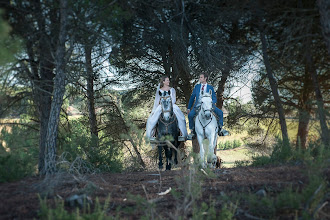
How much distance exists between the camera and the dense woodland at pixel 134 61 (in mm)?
7398

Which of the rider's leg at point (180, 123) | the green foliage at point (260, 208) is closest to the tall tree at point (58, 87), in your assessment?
the rider's leg at point (180, 123)

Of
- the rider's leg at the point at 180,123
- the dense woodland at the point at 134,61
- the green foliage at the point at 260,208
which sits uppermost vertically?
the dense woodland at the point at 134,61

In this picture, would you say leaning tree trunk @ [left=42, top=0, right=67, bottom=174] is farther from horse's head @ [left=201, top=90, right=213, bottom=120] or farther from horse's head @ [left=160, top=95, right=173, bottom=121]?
horse's head @ [left=201, top=90, right=213, bottom=120]

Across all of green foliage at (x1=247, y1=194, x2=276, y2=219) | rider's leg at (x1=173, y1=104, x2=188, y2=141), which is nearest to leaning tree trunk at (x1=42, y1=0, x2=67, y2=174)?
rider's leg at (x1=173, y1=104, x2=188, y2=141)

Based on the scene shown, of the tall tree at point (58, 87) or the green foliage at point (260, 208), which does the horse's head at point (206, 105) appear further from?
the green foliage at point (260, 208)

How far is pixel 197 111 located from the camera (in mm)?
9039

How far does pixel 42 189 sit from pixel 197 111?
5110 millimetres

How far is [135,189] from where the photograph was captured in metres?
5.67

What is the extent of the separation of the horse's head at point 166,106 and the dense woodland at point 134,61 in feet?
5.46

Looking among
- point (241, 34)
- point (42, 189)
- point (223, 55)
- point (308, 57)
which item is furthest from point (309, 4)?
point (42, 189)

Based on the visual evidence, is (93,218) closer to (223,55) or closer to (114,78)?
(223,55)

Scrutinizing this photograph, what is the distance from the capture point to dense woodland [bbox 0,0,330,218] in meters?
7.40

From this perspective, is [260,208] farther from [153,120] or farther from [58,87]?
[153,120]

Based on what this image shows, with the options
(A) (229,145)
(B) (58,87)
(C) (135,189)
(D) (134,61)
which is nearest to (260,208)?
(C) (135,189)
